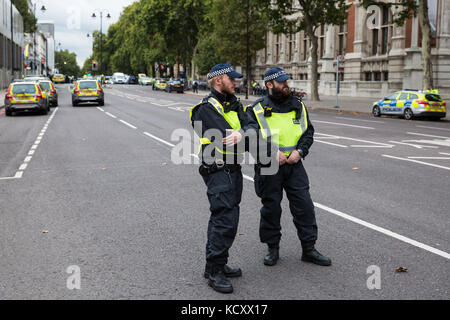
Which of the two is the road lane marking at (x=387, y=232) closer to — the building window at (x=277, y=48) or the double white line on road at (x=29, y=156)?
the double white line on road at (x=29, y=156)

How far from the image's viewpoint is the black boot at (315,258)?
5.03 m

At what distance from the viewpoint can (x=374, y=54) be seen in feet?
157

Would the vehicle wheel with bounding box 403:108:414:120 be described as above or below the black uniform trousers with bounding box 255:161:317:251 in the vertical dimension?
above

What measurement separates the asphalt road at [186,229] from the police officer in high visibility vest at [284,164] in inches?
10.6

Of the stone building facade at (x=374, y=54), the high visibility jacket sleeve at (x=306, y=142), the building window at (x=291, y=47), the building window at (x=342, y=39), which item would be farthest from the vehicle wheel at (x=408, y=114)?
the building window at (x=291, y=47)

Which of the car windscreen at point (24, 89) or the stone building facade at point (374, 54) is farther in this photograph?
the stone building facade at point (374, 54)

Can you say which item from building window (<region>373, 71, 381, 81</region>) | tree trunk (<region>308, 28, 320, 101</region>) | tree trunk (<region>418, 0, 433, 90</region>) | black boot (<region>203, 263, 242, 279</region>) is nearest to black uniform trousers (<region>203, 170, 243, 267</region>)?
black boot (<region>203, 263, 242, 279</region>)

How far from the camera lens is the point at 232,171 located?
4520 millimetres

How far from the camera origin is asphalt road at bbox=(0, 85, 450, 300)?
14.9ft

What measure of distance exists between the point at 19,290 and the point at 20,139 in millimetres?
12306

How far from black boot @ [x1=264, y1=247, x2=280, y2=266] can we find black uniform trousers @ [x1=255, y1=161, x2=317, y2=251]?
0.05m

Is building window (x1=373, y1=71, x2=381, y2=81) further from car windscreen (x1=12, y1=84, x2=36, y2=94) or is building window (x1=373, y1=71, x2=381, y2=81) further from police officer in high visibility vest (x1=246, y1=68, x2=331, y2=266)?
police officer in high visibility vest (x1=246, y1=68, x2=331, y2=266)

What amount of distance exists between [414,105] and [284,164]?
21.8 meters
